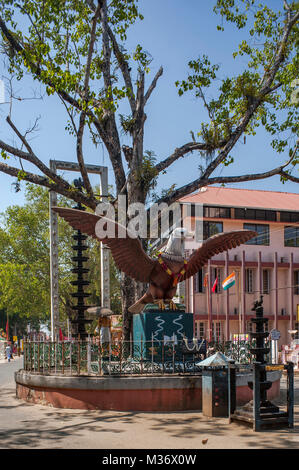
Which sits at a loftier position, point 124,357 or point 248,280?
point 248,280

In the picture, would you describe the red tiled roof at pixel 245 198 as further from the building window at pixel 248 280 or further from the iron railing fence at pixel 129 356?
the iron railing fence at pixel 129 356

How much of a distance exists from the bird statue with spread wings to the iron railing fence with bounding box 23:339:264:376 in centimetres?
145

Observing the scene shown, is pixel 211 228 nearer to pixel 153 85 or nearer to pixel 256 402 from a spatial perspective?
pixel 153 85

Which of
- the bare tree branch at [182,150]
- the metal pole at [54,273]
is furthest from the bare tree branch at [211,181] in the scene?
the metal pole at [54,273]

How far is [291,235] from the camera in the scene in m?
39.1

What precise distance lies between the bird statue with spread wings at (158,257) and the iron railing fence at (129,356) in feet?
4.76

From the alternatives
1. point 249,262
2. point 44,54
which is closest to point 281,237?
point 249,262

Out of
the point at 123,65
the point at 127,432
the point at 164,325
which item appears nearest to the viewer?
the point at 127,432

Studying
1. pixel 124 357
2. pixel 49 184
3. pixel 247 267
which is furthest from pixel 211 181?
pixel 247 267

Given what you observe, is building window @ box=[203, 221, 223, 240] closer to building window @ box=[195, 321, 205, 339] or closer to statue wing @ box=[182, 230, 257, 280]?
building window @ box=[195, 321, 205, 339]

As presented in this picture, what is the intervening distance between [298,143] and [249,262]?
72.5ft

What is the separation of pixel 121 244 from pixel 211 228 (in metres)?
24.7

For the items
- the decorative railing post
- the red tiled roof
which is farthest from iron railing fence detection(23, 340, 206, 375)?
the red tiled roof
